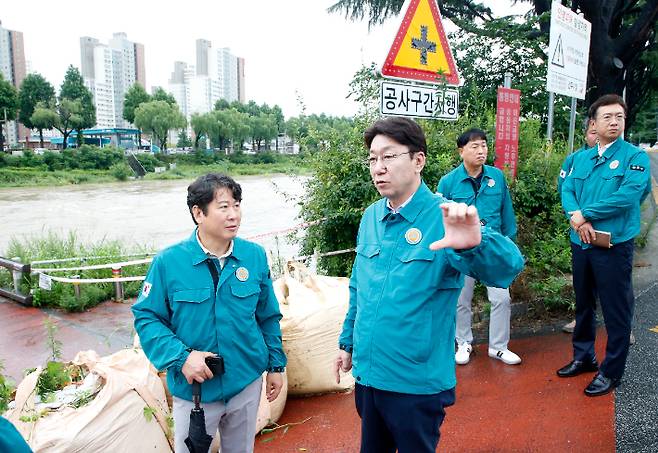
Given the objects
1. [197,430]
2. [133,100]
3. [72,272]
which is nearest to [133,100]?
[133,100]

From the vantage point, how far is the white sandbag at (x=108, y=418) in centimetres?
217

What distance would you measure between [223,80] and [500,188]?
115m

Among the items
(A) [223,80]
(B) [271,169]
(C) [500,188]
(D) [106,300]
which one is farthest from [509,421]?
(A) [223,80]

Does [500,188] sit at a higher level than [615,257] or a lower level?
higher

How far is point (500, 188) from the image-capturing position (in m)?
3.62

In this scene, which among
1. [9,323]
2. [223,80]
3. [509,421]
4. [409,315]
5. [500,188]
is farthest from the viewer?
[223,80]

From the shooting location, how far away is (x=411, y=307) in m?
1.72

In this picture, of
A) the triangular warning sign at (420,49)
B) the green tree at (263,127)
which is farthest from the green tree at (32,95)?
the triangular warning sign at (420,49)

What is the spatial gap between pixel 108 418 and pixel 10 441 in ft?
4.43

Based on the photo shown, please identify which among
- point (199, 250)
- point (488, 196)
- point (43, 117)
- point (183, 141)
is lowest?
point (199, 250)

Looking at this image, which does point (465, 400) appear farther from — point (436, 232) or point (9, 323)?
point (9, 323)

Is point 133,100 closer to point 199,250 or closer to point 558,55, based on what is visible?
point 558,55

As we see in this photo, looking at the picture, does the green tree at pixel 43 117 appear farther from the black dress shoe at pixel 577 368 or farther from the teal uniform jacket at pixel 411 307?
the teal uniform jacket at pixel 411 307

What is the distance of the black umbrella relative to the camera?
6.19 ft
